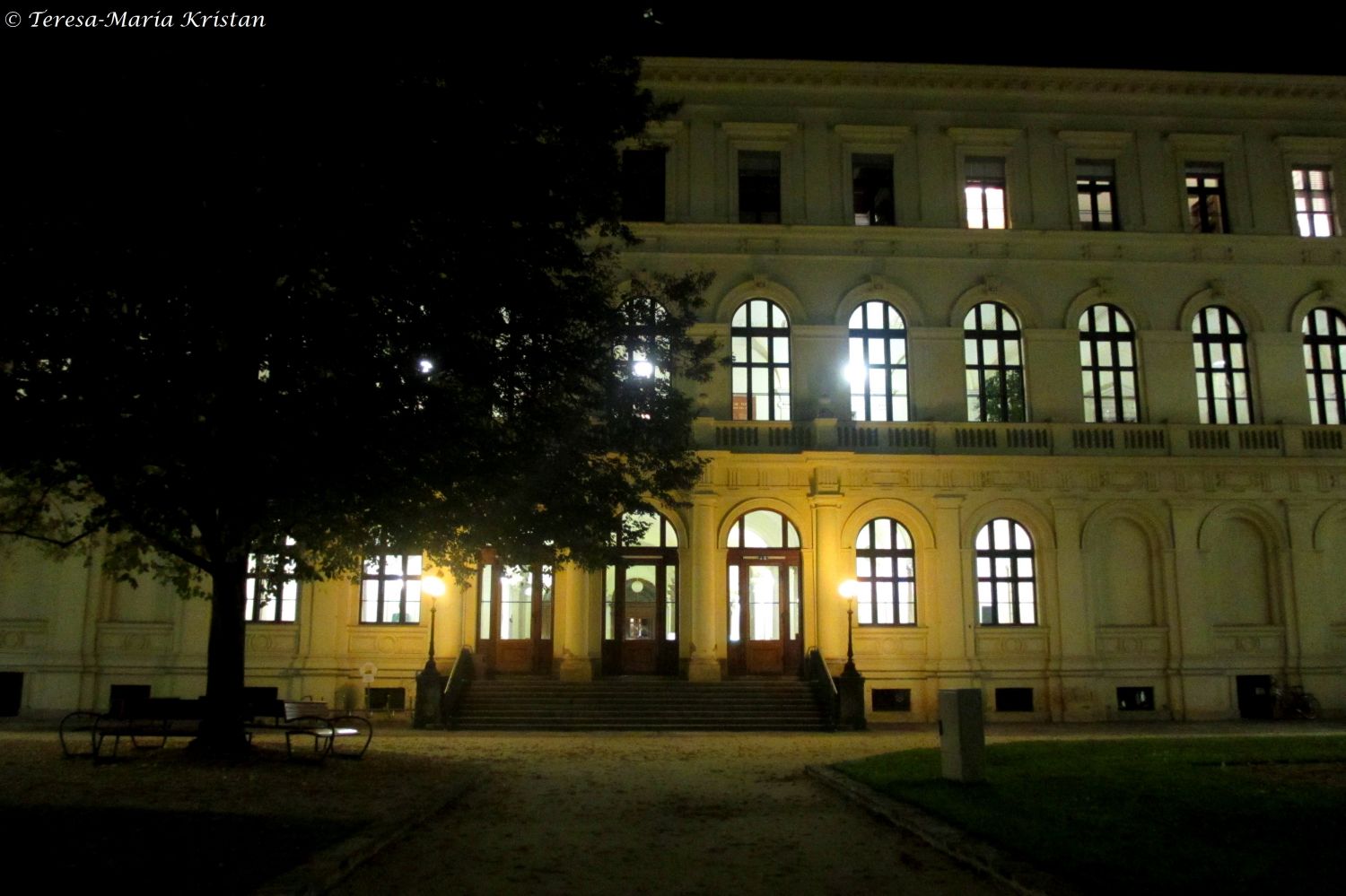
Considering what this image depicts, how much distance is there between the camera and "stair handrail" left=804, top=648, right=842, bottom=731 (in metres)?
22.3

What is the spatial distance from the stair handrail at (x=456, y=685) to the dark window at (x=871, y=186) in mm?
14953

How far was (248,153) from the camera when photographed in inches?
451

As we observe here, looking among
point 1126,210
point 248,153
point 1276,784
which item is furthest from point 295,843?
point 1126,210

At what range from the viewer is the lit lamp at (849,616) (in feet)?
74.4

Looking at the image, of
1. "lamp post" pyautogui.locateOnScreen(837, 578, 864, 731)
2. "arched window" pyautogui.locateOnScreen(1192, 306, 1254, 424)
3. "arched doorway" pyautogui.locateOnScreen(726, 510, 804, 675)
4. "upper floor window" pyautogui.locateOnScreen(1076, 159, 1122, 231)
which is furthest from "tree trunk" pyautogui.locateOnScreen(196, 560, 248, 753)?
"arched window" pyautogui.locateOnScreen(1192, 306, 1254, 424)

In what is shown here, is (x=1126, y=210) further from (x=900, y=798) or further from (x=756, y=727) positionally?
(x=900, y=798)

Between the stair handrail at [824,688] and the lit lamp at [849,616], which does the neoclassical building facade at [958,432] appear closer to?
the lit lamp at [849,616]

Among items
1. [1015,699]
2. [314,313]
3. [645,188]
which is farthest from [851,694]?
[314,313]

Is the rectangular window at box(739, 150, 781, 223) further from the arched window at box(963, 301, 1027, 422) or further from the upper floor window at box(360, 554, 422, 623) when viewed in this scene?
the upper floor window at box(360, 554, 422, 623)

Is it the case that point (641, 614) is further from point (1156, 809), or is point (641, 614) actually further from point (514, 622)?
point (1156, 809)

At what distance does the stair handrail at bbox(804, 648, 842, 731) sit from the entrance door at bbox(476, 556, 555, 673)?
20.6ft

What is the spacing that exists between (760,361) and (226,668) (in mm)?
15207

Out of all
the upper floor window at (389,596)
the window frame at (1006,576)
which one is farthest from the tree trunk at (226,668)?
the window frame at (1006,576)

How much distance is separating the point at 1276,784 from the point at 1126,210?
1948 centimetres
